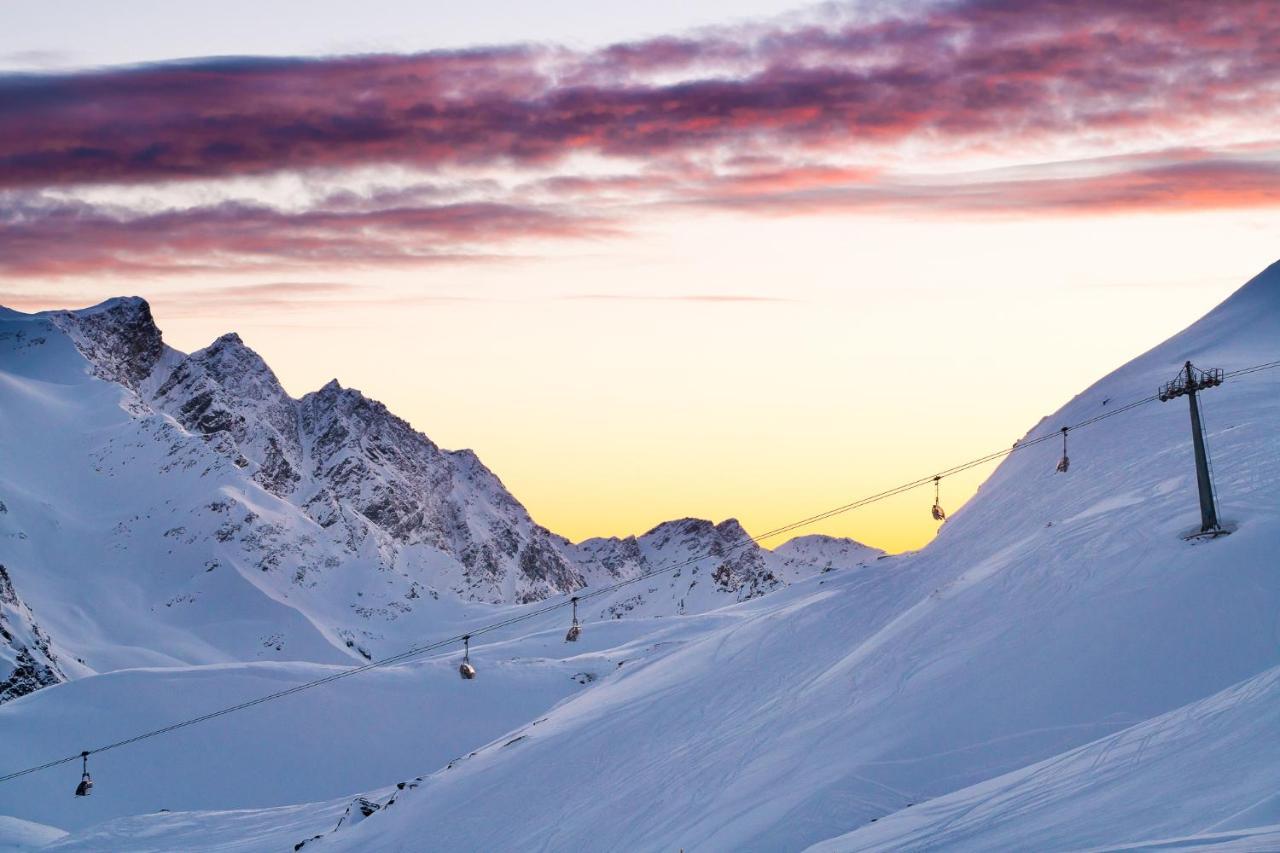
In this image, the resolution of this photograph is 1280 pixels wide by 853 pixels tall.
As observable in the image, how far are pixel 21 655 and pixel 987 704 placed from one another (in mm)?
167162

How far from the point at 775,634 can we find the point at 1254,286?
2563cm

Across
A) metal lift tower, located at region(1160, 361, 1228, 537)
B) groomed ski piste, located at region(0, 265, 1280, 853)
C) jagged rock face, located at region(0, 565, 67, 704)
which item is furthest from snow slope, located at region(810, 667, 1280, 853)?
jagged rock face, located at region(0, 565, 67, 704)

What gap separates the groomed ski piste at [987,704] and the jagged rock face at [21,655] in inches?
4486

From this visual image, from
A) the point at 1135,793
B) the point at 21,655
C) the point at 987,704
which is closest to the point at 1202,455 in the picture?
the point at 987,704

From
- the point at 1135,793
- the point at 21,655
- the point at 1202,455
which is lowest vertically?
the point at 21,655

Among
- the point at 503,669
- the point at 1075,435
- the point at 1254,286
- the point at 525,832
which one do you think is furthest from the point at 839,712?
→ the point at 503,669

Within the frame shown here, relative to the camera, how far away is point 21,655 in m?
181

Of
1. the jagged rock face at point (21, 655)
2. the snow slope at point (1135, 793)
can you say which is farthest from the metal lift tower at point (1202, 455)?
the jagged rock face at point (21, 655)

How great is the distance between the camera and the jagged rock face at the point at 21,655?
172750 millimetres

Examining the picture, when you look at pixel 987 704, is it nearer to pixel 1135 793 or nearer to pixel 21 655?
pixel 1135 793

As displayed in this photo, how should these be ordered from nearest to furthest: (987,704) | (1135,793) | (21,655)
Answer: (1135,793) → (987,704) → (21,655)

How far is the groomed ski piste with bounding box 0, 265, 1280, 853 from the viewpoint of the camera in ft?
83.3

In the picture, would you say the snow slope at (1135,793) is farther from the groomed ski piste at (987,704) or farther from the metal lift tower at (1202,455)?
the metal lift tower at (1202,455)

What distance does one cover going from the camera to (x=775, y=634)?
53125mm
